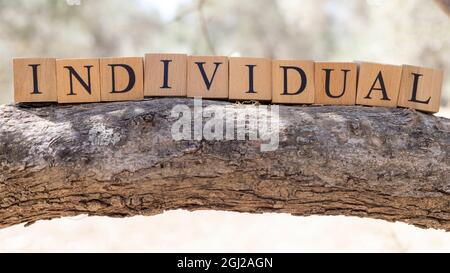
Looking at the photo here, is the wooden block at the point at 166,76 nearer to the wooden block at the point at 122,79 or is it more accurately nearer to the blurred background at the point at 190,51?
the wooden block at the point at 122,79

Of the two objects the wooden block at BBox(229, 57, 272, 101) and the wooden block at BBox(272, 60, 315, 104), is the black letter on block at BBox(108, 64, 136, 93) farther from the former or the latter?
the wooden block at BBox(272, 60, 315, 104)

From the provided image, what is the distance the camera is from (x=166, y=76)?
149 centimetres

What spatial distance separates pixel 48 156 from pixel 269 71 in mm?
553

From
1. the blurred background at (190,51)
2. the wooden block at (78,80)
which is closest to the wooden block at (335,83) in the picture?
the wooden block at (78,80)

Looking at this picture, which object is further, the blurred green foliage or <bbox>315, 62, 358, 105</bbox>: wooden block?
the blurred green foliage

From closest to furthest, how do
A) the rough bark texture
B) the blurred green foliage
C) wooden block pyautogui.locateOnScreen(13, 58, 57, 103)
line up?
the rough bark texture, wooden block pyautogui.locateOnScreen(13, 58, 57, 103), the blurred green foliage

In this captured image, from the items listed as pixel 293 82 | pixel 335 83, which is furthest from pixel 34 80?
pixel 335 83

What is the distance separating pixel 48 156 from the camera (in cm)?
129

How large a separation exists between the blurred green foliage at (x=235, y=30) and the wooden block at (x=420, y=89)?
2425 mm

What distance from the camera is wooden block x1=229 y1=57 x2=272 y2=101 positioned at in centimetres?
150

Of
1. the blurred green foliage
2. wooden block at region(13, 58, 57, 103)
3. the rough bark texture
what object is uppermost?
the blurred green foliage

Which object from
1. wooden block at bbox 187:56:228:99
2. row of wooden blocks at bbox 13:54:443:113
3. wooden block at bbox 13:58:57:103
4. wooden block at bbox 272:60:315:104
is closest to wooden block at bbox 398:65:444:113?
row of wooden blocks at bbox 13:54:443:113

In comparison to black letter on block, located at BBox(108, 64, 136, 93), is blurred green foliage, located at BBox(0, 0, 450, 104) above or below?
above
